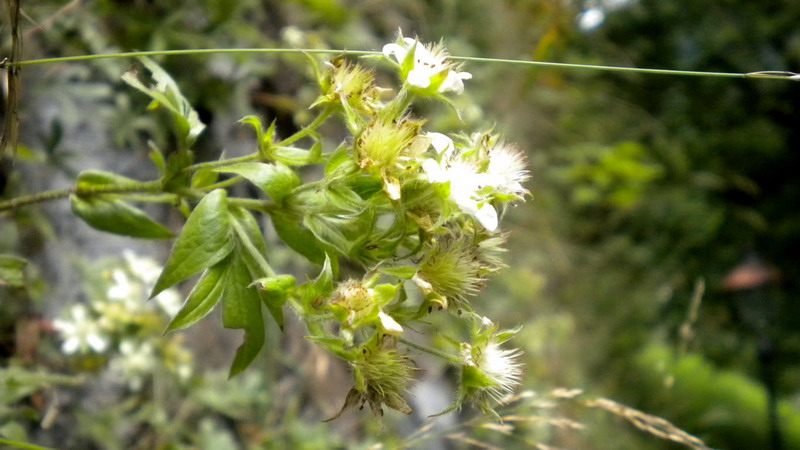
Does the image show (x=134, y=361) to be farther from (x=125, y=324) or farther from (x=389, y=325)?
(x=389, y=325)

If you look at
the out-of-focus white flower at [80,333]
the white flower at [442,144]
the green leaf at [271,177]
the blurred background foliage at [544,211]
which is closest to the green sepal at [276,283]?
the green leaf at [271,177]

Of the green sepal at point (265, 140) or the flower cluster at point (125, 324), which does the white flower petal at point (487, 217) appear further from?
the flower cluster at point (125, 324)

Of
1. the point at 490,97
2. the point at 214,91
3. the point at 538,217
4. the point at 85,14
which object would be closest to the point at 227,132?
the point at 214,91

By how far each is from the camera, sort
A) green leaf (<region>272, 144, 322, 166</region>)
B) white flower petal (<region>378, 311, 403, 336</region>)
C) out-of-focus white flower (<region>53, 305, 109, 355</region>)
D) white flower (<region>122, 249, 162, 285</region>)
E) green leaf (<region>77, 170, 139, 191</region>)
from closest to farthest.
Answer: white flower petal (<region>378, 311, 403, 336</region>) < green leaf (<region>272, 144, 322, 166</region>) < green leaf (<region>77, 170, 139, 191</region>) < out-of-focus white flower (<region>53, 305, 109, 355</region>) < white flower (<region>122, 249, 162, 285</region>)

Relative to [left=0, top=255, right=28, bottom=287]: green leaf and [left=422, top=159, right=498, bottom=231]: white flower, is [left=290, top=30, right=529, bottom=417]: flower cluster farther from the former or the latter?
[left=0, top=255, right=28, bottom=287]: green leaf

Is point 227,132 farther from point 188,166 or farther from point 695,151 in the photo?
point 695,151

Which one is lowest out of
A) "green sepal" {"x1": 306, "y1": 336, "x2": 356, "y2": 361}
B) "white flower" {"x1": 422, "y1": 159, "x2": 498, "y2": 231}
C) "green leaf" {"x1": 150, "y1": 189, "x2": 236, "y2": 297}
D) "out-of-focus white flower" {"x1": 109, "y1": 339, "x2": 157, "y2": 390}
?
"out-of-focus white flower" {"x1": 109, "y1": 339, "x2": 157, "y2": 390}

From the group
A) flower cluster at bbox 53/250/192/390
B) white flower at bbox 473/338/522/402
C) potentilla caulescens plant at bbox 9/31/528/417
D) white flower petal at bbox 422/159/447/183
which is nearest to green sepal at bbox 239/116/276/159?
potentilla caulescens plant at bbox 9/31/528/417

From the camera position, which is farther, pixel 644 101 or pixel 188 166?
pixel 644 101
